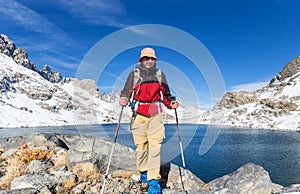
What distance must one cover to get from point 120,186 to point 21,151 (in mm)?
5047

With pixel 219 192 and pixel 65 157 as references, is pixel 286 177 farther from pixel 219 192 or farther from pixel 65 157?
pixel 65 157

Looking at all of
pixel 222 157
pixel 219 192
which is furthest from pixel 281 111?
pixel 219 192

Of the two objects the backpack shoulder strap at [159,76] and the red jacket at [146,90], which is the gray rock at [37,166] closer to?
the red jacket at [146,90]

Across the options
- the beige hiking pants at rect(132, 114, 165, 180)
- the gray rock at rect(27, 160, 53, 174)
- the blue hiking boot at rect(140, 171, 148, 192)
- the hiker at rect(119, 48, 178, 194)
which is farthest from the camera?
the gray rock at rect(27, 160, 53, 174)

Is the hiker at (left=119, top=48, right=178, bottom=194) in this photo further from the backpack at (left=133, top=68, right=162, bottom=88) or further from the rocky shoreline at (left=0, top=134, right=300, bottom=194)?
the rocky shoreline at (left=0, top=134, right=300, bottom=194)

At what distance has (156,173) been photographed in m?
7.08

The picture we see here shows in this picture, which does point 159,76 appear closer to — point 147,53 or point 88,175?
point 147,53

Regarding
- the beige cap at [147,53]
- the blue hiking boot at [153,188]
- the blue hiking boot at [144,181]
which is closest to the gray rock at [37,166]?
the blue hiking boot at [144,181]

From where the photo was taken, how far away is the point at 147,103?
24.7 feet

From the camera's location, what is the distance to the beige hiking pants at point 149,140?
7211mm

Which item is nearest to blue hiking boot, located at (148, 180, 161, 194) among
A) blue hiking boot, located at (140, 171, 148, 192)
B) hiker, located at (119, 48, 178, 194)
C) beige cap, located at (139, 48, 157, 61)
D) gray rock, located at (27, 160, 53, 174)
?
hiker, located at (119, 48, 178, 194)

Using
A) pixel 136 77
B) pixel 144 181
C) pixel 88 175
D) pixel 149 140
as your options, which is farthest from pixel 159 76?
pixel 88 175

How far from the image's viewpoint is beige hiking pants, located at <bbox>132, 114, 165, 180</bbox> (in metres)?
7.21

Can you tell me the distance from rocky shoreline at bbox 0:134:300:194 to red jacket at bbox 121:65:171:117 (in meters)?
2.74
